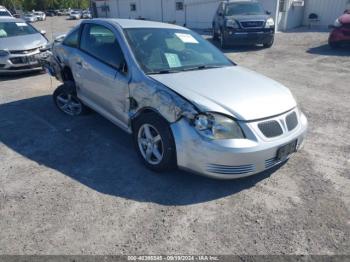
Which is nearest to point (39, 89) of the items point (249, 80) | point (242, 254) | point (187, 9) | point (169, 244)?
point (249, 80)

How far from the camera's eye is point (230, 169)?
2.84m

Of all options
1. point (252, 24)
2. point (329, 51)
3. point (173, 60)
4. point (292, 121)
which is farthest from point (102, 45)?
point (329, 51)

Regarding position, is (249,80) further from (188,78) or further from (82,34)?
(82,34)

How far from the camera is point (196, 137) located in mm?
2777

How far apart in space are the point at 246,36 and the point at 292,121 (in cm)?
835

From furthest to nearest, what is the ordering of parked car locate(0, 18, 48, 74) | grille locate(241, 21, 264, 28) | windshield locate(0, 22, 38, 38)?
grille locate(241, 21, 264, 28)
windshield locate(0, 22, 38, 38)
parked car locate(0, 18, 48, 74)

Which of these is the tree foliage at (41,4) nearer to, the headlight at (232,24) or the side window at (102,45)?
the headlight at (232,24)

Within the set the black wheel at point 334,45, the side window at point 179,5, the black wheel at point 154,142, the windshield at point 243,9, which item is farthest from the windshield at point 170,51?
the side window at point 179,5

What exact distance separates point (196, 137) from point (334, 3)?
1825cm

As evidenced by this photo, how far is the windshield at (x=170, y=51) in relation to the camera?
353 cm

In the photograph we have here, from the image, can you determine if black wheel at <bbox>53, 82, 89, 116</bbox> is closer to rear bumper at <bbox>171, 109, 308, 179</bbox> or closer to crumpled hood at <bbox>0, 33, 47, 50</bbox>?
rear bumper at <bbox>171, 109, 308, 179</bbox>

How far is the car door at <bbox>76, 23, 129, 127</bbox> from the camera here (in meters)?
3.61

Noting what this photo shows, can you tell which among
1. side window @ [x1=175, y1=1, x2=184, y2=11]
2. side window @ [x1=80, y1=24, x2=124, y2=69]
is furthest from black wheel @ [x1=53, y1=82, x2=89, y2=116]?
side window @ [x1=175, y1=1, x2=184, y2=11]

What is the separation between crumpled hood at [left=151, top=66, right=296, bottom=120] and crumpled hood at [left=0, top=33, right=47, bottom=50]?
5.88 meters
